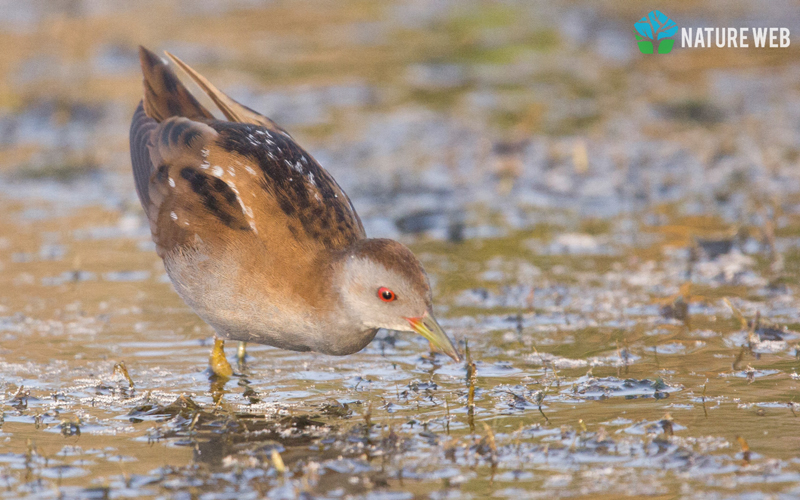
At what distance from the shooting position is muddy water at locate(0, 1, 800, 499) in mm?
3881

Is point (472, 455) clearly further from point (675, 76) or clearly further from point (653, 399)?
point (675, 76)

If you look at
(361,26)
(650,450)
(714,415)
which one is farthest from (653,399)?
(361,26)

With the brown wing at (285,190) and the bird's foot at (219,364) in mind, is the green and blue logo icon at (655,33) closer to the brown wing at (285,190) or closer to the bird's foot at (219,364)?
the brown wing at (285,190)

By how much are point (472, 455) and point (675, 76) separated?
9.28 m

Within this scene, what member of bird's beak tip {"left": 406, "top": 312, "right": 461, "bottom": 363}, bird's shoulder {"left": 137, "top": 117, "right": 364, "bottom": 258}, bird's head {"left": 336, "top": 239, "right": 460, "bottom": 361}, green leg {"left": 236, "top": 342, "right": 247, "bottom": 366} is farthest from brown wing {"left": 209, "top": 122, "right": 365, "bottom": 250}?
green leg {"left": 236, "top": 342, "right": 247, "bottom": 366}

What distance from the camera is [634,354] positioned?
202 inches

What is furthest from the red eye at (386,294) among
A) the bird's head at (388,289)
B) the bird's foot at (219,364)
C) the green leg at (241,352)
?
the green leg at (241,352)

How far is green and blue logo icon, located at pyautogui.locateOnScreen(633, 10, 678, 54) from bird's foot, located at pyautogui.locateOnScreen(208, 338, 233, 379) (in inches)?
375

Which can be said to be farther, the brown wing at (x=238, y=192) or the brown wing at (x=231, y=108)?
the brown wing at (x=231, y=108)

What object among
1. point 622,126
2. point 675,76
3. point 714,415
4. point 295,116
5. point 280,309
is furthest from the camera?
point 675,76

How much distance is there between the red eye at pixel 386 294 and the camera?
446 cm

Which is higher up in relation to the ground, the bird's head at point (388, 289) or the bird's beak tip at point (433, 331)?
the bird's head at point (388, 289)

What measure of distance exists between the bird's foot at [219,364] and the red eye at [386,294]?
1032 mm

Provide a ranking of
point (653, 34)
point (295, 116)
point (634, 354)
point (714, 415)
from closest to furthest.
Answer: point (714, 415)
point (634, 354)
point (295, 116)
point (653, 34)
